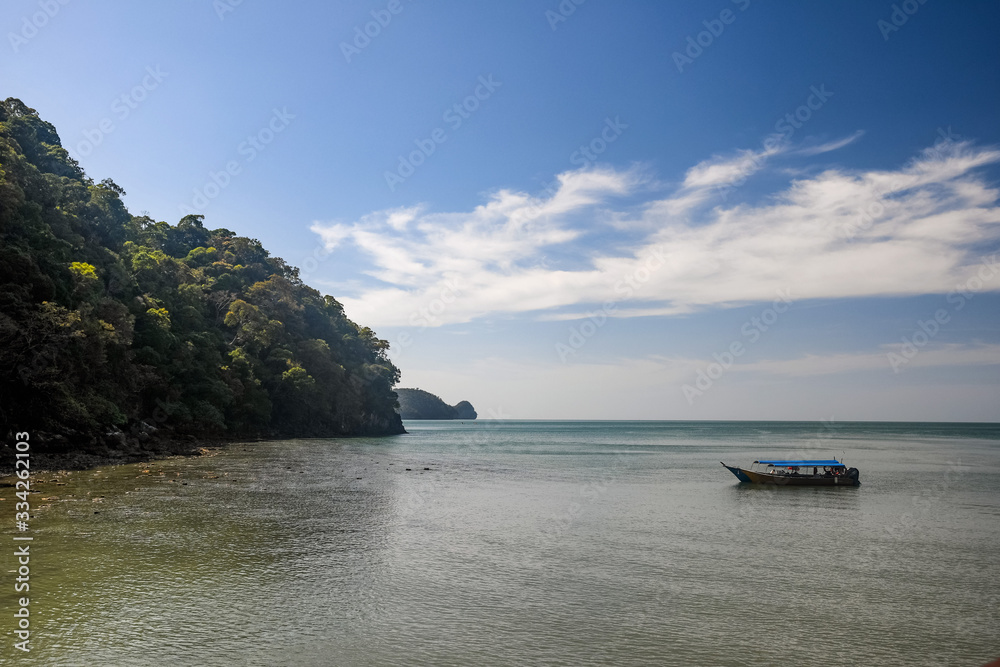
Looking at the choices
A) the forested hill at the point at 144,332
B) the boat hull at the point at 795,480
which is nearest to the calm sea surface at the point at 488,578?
the boat hull at the point at 795,480

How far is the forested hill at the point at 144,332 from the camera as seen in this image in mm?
37188

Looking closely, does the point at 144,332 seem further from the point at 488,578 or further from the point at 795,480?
the point at 795,480

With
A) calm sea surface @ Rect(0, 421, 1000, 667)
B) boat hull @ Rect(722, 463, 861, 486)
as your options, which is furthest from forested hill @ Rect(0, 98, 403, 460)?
boat hull @ Rect(722, 463, 861, 486)

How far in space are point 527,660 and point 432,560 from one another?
26.5 ft

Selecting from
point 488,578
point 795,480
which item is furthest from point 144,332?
point 795,480

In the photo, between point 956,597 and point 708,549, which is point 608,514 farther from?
point 956,597

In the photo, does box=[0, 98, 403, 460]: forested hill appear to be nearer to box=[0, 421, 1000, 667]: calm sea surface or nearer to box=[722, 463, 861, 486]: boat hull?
box=[0, 421, 1000, 667]: calm sea surface

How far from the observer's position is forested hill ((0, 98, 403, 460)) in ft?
122

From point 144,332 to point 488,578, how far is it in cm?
5160

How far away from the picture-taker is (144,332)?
55688 millimetres

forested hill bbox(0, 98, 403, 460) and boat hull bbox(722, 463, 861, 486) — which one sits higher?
forested hill bbox(0, 98, 403, 460)

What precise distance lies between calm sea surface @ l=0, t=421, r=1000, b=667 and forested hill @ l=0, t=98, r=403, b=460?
995 centimetres

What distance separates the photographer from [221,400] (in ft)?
217

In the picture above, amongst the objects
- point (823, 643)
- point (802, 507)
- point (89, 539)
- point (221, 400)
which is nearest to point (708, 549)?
point (823, 643)
